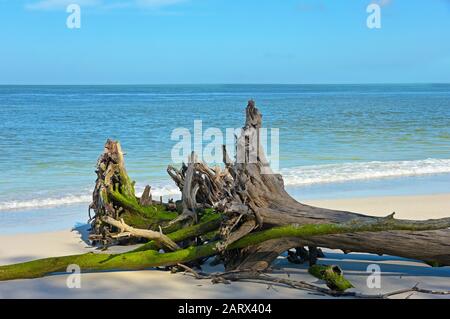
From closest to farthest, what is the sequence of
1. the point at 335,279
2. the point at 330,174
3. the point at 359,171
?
the point at 335,279, the point at 330,174, the point at 359,171

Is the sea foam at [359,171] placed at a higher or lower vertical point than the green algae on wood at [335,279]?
lower

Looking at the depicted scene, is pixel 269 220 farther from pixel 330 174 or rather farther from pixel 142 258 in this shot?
pixel 330 174

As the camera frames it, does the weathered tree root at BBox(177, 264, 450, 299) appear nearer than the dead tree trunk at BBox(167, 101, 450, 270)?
Yes

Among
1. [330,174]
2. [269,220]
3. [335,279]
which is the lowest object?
[330,174]

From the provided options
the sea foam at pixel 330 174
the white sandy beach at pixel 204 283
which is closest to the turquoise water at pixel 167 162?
the sea foam at pixel 330 174

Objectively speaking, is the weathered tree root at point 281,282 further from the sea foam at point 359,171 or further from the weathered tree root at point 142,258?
the sea foam at point 359,171

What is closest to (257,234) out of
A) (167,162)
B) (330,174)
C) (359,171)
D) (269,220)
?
(269,220)

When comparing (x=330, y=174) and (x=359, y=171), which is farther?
(x=359, y=171)

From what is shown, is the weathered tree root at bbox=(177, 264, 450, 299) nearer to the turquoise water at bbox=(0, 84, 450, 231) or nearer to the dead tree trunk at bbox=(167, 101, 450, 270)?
the dead tree trunk at bbox=(167, 101, 450, 270)

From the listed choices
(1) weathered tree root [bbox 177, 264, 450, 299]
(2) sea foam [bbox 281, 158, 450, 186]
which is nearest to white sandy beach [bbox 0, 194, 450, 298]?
(1) weathered tree root [bbox 177, 264, 450, 299]

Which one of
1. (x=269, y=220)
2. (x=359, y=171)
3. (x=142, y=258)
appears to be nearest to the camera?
(x=269, y=220)

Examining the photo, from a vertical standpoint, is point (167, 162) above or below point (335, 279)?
below
